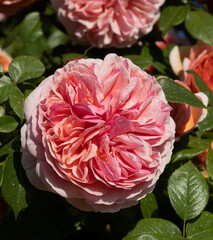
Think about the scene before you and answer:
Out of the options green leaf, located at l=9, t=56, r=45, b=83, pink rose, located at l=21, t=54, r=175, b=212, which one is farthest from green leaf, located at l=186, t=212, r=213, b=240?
green leaf, located at l=9, t=56, r=45, b=83

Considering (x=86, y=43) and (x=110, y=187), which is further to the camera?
(x=86, y=43)

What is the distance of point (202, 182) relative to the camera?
828mm

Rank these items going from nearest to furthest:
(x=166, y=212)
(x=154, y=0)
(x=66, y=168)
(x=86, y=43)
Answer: (x=66, y=168)
(x=166, y=212)
(x=154, y=0)
(x=86, y=43)

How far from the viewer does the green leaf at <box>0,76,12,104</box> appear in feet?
3.03

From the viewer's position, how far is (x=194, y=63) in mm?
1185

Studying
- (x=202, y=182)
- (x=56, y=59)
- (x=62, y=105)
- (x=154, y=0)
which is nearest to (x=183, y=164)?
(x=202, y=182)

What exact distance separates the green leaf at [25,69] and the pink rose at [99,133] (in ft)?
0.65

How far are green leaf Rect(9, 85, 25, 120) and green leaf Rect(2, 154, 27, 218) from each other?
0.11 m

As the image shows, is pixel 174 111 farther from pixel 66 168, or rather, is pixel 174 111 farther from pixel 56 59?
pixel 56 59

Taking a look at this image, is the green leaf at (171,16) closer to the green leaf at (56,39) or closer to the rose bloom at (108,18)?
the rose bloom at (108,18)

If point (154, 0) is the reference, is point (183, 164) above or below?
below

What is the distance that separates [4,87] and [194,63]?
597mm

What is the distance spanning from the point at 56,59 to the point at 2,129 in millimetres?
646

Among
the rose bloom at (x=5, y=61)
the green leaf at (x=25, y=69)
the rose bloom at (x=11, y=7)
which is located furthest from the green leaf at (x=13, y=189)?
the rose bloom at (x=11, y=7)
